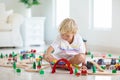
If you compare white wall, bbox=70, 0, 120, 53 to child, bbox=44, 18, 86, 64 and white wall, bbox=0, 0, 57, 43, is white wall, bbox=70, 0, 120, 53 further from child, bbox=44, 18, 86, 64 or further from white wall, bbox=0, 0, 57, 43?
child, bbox=44, 18, 86, 64

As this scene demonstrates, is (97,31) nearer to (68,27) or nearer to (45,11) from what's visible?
(45,11)

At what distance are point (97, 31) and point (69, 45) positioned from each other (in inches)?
102

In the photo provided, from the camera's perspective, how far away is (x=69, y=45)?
3002 mm

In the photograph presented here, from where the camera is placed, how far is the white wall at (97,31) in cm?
510

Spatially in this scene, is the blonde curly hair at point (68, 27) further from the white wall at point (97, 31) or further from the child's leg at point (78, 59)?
the white wall at point (97, 31)

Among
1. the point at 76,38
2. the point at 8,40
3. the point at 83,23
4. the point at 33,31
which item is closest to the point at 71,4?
the point at 83,23

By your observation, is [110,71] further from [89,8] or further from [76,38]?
[89,8]

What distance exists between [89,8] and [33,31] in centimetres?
151

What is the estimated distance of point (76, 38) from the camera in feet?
9.95

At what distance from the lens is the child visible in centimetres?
295

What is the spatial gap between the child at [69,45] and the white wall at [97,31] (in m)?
2.12

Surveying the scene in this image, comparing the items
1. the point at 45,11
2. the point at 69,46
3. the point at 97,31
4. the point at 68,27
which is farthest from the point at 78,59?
the point at 45,11

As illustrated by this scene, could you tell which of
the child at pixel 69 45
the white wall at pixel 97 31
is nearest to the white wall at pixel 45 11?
the white wall at pixel 97 31

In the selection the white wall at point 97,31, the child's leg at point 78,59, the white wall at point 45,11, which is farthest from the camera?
the white wall at point 45,11
